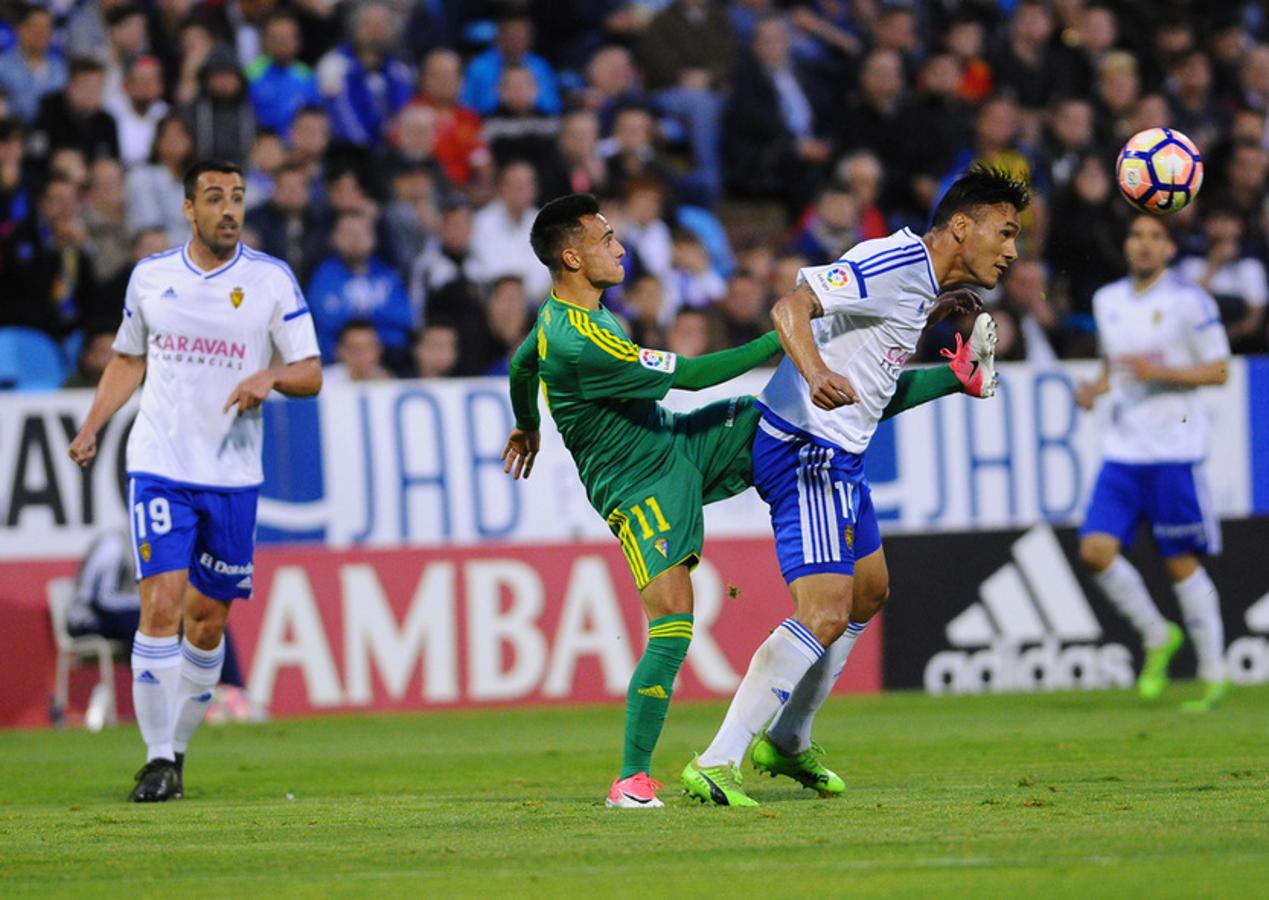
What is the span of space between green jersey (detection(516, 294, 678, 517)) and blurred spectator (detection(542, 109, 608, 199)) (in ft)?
30.9

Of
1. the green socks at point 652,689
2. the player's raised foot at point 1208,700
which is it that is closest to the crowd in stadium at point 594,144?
the player's raised foot at point 1208,700

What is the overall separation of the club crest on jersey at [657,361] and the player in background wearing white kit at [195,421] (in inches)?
85.1

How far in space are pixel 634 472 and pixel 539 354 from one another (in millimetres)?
616

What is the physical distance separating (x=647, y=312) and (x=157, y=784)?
7969mm

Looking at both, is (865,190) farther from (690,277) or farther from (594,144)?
(594,144)

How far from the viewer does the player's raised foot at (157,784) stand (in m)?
9.17

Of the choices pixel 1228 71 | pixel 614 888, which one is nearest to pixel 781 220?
pixel 1228 71

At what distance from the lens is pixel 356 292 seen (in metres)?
16.5

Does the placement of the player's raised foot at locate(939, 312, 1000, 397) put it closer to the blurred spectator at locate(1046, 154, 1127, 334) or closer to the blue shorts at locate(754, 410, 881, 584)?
the blue shorts at locate(754, 410, 881, 584)

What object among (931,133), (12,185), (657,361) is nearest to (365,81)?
(12,185)

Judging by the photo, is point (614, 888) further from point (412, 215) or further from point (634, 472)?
point (412, 215)

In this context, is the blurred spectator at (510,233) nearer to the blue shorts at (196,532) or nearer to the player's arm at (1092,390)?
the player's arm at (1092,390)

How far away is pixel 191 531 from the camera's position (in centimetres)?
952

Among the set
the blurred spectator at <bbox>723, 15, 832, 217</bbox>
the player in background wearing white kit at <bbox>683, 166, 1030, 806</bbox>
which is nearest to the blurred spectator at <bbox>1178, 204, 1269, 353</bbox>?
the blurred spectator at <bbox>723, 15, 832, 217</bbox>
